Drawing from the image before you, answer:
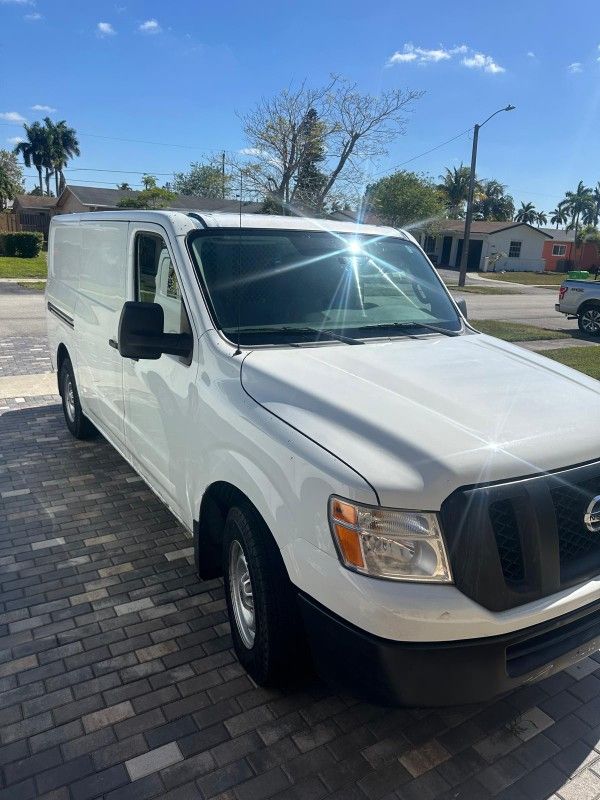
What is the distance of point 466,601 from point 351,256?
2396mm

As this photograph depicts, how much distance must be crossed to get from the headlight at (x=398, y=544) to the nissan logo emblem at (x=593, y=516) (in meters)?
0.66

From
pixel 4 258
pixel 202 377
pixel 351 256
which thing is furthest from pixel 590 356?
pixel 4 258

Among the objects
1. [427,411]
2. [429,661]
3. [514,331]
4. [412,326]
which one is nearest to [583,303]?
[514,331]

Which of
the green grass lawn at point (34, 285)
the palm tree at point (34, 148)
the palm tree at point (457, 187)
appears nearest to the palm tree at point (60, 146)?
the palm tree at point (34, 148)

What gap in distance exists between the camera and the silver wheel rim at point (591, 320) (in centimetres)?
1692

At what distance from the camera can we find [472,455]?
2.22m

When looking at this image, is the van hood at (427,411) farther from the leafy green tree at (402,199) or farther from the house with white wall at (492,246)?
the house with white wall at (492,246)

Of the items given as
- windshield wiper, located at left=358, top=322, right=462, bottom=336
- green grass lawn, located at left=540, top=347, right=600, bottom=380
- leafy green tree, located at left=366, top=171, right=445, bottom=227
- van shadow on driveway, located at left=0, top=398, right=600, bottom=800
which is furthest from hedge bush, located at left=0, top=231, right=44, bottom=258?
windshield wiper, located at left=358, top=322, right=462, bottom=336

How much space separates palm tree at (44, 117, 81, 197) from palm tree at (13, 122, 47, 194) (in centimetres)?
115

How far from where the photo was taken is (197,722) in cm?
270

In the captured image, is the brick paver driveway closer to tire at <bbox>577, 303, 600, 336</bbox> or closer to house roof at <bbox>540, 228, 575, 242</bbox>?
tire at <bbox>577, 303, 600, 336</bbox>

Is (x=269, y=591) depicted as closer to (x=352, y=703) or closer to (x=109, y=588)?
(x=352, y=703)

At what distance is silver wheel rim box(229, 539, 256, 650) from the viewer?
2.94 meters

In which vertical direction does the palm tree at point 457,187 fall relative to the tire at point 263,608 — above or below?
above
